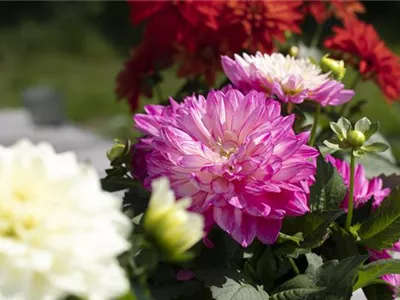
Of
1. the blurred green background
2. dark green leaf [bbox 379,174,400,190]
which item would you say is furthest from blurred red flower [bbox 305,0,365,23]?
the blurred green background

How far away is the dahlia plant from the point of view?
0.37 metres

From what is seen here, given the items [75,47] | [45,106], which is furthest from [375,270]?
[75,47]

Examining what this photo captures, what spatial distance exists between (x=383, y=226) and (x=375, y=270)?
5cm

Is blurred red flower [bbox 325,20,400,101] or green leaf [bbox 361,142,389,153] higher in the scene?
blurred red flower [bbox 325,20,400,101]

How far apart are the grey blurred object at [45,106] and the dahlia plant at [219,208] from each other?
2405mm

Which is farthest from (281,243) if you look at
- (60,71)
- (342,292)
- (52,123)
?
(60,71)

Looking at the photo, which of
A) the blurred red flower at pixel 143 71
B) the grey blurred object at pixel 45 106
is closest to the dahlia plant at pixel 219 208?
the blurred red flower at pixel 143 71

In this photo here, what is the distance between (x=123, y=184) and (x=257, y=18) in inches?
13.0

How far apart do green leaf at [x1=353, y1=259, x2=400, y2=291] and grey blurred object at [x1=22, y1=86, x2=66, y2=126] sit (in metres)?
2.65

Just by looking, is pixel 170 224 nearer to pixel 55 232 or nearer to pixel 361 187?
pixel 55 232

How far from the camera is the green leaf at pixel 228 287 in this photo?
1.91 ft

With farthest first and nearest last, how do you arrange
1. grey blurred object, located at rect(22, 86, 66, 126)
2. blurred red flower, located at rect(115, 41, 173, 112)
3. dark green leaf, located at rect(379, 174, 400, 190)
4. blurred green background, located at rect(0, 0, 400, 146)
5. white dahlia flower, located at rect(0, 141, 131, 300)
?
blurred green background, located at rect(0, 0, 400, 146), grey blurred object, located at rect(22, 86, 66, 126), blurred red flower, located at rect(115, 41, 173, 112), dark green leaf, located at rect(379, 174, 400, 190), white dahlia flower, located at rect(0, 141, 131, 300)

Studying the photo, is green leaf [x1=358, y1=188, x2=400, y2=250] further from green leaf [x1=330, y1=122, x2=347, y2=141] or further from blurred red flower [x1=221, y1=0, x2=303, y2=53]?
blurred red flower [x1=221, y1=0, x2=303, y2=53]

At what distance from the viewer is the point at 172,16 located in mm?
1002
